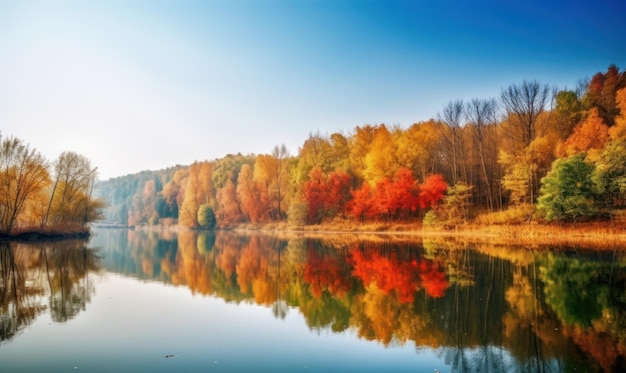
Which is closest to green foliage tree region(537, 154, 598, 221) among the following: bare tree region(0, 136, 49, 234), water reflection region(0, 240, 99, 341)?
water reflection region(0, 240, 99, 341)

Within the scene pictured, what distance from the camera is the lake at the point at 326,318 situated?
31.3 ft

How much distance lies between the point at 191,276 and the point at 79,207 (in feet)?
146

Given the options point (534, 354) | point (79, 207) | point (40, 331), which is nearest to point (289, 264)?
point (40, 331)

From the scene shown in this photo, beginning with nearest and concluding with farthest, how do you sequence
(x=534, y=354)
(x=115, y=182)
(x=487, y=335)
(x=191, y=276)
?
(x=534, y=354)
(x=487, y=335)
(x=191, y=276)
(x=115, y=182)

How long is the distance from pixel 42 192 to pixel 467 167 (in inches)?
2260

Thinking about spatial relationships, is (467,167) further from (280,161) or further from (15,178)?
(15,178)

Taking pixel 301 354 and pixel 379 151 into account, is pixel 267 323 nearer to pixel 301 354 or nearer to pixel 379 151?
pixel 301 354

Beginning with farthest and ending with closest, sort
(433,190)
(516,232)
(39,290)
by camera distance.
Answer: (433,190), (516,232), (39,290)

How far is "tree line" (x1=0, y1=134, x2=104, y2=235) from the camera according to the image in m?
44.8

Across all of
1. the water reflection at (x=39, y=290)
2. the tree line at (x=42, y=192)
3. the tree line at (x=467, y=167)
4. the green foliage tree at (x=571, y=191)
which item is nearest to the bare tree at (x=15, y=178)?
the tree line at (x=42, y=192)

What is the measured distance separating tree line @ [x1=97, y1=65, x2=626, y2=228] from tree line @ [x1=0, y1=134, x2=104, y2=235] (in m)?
32.6

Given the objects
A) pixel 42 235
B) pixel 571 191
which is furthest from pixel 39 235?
pixel 571 191

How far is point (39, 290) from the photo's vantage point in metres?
18.2

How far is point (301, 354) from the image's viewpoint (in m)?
10.1
